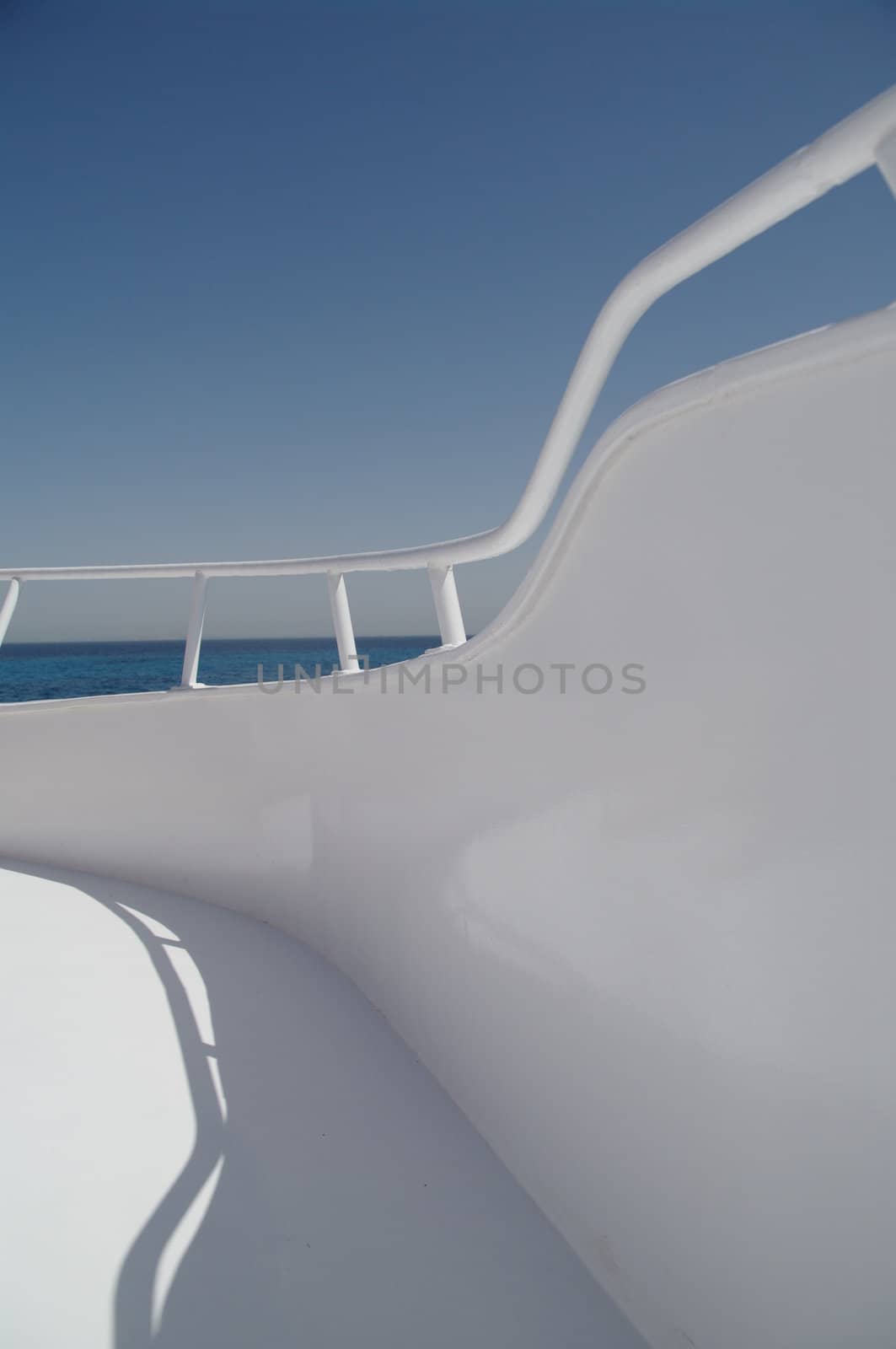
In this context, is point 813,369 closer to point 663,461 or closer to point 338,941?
point 663,461

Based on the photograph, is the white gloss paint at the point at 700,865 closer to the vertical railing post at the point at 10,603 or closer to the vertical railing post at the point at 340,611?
the vertical railing post at the point at 340,611

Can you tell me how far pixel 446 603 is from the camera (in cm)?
199

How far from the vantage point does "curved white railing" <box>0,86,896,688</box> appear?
0.73 metres

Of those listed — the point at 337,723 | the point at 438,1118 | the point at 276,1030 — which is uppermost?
the point at 337,723

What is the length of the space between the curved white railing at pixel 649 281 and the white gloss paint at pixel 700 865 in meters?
0.08

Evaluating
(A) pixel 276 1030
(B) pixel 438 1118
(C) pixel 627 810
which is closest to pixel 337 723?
(A) pixel 276 1030

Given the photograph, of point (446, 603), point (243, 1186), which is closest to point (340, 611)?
point (446, 603)

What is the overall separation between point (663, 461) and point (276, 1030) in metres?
1.59

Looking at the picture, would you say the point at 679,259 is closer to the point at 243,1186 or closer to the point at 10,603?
the point at 243,1186

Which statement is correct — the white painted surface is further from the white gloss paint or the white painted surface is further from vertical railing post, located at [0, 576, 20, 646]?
vertical railing post, located at [0, 576, 20, 646]

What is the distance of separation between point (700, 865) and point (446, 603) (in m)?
1.10

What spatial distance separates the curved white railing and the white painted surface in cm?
108

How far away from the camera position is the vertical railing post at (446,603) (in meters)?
1.99

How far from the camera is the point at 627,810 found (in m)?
1.18
